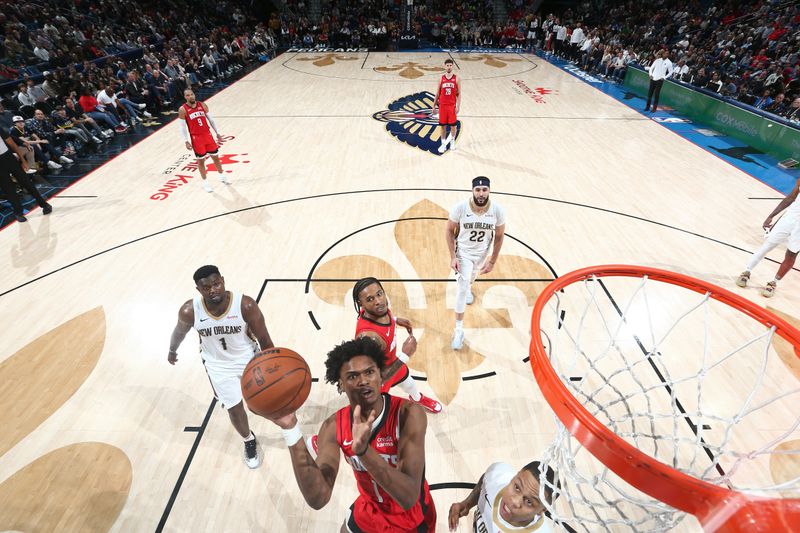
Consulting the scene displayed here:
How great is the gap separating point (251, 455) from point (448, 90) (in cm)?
823

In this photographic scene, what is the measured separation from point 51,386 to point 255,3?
97.2 ft

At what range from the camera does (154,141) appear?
10.6m

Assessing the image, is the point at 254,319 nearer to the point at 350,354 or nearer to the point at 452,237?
the point at 350,354

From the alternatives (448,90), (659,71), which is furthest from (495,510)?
(659,71)

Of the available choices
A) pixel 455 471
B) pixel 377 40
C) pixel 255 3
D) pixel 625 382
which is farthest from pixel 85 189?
pixel 255 3

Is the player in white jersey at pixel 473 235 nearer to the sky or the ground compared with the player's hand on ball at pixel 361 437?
nearer to the ground

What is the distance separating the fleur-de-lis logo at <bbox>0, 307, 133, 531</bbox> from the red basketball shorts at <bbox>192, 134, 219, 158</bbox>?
4.21 meters

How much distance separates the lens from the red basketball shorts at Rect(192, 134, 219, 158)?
25.4 feet

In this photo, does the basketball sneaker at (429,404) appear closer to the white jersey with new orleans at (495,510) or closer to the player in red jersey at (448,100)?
the white jersey with new orleans at (495,510)

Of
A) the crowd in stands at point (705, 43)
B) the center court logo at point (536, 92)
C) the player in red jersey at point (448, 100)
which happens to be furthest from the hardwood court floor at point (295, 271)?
the crowd in stands at point (705, 43)

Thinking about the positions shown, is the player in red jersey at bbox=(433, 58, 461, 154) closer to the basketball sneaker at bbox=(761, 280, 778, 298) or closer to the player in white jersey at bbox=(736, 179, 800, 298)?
the player in white jersey at bbox=(736, 179, 800, 298)

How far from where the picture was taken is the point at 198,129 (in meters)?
7.60

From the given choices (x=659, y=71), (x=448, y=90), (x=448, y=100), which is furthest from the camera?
(x=659, y=71)

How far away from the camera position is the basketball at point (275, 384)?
2072mm
